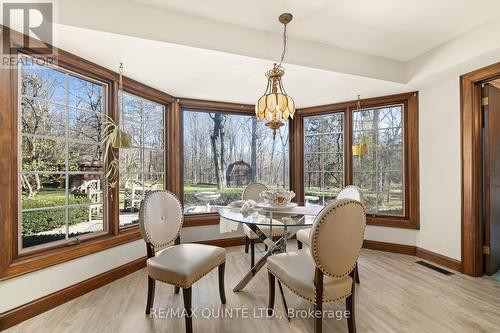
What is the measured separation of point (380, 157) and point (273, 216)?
2263 mm

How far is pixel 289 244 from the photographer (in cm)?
365

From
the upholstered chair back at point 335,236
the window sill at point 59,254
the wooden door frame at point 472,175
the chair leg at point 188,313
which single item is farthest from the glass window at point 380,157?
the window sill at point 59,254

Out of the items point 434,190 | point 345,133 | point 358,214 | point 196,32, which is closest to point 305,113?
point 345,133

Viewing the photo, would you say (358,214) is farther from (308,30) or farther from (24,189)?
(24,189)

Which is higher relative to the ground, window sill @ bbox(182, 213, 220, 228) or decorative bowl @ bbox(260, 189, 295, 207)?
decorative bowl @ bbox(260, 189, 295, 207)

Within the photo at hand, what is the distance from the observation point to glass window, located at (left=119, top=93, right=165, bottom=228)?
277 centimetres

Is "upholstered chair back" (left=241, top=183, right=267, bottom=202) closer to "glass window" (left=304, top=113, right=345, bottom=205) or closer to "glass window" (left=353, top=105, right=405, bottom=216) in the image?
"glass window" (left=304, top=113, right=345, bottom=205)

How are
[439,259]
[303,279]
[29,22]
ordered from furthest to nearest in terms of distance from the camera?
1. [439,259]
2. [29,22]
3. [303,279]

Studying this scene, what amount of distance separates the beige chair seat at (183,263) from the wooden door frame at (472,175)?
2679 millimetres

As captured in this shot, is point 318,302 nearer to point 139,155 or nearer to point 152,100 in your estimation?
point 139,155

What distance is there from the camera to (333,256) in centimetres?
145

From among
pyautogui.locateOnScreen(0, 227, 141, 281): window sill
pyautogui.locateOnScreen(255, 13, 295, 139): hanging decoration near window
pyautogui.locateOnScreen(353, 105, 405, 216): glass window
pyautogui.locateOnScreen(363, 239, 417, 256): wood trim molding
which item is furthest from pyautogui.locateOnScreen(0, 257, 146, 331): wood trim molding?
pyautogui.locateOnScreen(353, 105, 405, 216): glass window

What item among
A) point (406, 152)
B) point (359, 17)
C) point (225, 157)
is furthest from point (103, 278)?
point (406, 152)

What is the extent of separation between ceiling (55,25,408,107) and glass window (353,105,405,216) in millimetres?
379
